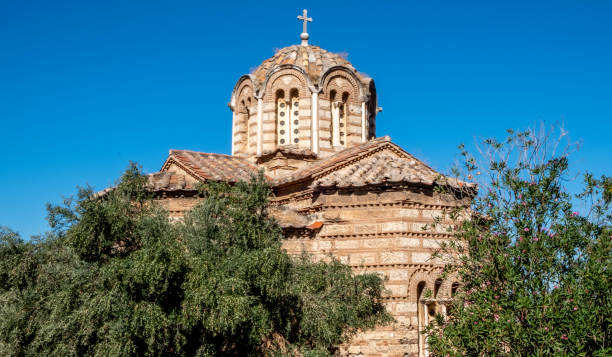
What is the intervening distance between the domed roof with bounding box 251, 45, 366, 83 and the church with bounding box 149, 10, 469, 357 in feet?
0.15

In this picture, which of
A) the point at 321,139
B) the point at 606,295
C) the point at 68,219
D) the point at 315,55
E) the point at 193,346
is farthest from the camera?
the point at 315,55

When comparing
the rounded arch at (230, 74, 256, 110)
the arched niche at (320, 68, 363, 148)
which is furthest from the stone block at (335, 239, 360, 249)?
the rounded arch at (230, 74, 256, 110)

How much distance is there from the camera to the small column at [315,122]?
1814 centimetres

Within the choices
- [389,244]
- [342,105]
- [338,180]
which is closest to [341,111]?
[342,105]

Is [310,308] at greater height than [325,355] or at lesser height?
greater

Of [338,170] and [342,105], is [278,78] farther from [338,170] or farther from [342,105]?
[338,170]

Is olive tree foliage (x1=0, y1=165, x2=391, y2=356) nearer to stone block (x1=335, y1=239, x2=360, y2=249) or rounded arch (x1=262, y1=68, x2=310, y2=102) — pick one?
stone block (x1=335, y1=239, x2=360, y2=249)

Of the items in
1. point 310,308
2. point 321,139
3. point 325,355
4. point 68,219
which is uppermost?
point 321,139

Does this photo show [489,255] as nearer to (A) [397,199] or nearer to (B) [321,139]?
(A) [397,199]

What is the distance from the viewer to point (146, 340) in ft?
29.8

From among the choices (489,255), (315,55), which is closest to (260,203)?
(489,255)

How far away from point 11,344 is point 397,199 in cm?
777

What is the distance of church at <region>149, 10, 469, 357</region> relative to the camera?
1282 centimetres

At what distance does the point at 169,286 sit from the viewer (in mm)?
9578
